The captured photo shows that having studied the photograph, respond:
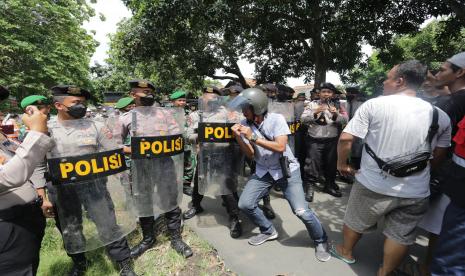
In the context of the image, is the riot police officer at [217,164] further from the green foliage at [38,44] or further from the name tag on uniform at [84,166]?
the green foliage at [38,44]

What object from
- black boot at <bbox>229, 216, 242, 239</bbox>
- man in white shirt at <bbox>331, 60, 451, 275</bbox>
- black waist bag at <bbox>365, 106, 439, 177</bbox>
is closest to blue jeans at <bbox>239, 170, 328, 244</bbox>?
black boot at <bbox>229, 216, 242, 239</bbox>

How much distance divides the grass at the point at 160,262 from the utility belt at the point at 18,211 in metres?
1.15

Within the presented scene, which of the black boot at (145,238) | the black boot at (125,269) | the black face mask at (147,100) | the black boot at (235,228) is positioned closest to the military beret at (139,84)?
the black face mask at (147,100)

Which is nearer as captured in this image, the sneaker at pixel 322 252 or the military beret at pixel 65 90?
the military beret at pixel 65 90

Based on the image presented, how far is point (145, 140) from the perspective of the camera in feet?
9.29

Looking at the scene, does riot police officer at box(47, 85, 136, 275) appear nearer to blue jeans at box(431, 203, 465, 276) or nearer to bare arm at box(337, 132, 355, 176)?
bare arm at box(337, 132, 355, 176)

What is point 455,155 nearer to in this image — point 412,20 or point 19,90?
point 412,20

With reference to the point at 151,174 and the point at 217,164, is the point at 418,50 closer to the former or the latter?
the point at 217,164

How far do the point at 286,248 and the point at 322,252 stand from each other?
400mm

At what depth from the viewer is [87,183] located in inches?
93.6

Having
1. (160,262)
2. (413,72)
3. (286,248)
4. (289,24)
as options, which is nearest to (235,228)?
(286,248)

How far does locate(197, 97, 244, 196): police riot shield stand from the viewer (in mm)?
3316

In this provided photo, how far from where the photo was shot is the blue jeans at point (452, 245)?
1968 mm

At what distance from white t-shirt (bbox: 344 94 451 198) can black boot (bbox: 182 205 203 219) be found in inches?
99.4
